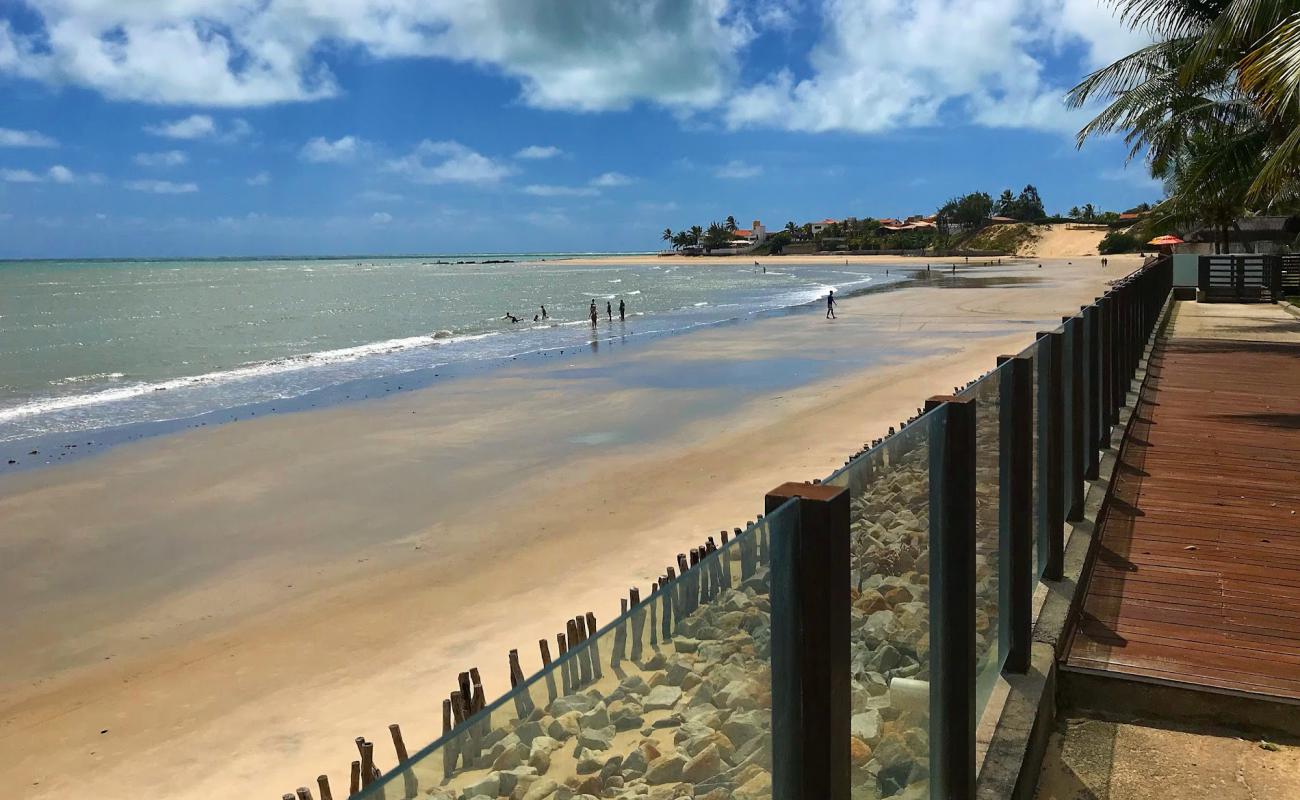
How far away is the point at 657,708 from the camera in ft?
6.19

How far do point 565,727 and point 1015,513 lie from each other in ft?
8.83

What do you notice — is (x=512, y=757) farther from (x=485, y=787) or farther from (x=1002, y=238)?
(x=1002, y=238)

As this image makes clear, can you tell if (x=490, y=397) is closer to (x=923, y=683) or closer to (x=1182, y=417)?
(x=1182, y=417)

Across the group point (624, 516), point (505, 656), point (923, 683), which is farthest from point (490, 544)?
point (923, 683)

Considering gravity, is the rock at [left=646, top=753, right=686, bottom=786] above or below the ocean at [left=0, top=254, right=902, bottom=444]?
above

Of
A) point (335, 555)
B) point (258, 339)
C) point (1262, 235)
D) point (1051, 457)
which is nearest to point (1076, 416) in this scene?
point (1051, 457)

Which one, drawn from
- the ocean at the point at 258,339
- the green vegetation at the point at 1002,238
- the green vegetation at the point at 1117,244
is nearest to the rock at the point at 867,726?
the ocean at the point at 258,339

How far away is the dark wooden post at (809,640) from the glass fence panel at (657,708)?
0.09ft

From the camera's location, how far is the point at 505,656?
7.77m

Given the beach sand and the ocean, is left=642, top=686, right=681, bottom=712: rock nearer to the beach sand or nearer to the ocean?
the beach sand

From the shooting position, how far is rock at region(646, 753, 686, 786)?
1911 mm

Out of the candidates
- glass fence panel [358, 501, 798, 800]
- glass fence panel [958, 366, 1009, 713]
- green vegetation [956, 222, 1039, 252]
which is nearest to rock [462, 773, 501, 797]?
glass fence panel [358, 501, 798, 800]

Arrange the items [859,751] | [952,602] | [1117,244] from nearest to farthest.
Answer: [859,751] < [952,602] < [1117,244]

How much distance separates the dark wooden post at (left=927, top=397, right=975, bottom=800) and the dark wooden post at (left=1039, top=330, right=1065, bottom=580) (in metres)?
1.73
